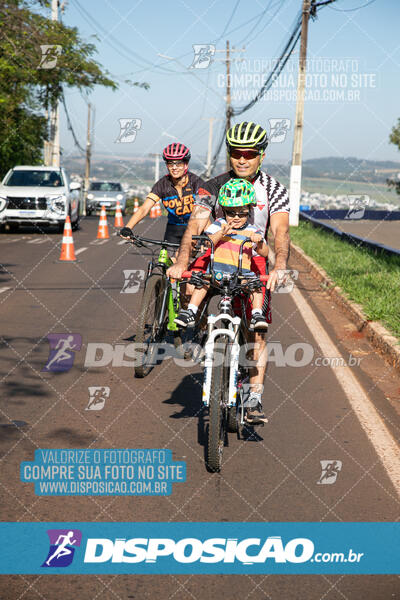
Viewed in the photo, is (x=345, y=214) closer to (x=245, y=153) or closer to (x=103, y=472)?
(x=245, y=153)

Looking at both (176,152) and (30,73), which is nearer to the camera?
(176,152)

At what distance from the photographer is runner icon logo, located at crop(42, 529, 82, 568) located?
373cm

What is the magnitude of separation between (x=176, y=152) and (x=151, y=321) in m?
1.64

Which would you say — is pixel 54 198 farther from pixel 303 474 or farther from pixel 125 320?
pixel 303 474

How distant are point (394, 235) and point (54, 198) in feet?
39.2

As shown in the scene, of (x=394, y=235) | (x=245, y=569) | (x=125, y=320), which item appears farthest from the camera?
(x=394, y=235)

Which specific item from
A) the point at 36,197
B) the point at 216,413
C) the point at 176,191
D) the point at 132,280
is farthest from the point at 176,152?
the point at 36,197

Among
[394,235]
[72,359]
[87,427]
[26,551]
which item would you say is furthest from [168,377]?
[394,235]

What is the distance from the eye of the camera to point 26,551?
380 cm

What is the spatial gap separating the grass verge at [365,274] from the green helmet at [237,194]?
4.27 metres

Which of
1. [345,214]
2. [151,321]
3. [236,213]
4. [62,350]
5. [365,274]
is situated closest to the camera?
[236,213]

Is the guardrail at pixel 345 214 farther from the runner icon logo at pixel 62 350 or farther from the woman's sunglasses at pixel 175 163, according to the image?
the woman's sunglasses at pixel 175 163

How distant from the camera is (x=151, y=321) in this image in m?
7.35

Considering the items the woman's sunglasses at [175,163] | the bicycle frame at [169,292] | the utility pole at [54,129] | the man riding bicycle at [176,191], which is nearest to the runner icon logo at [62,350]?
the bicycle frame at [169,292]
